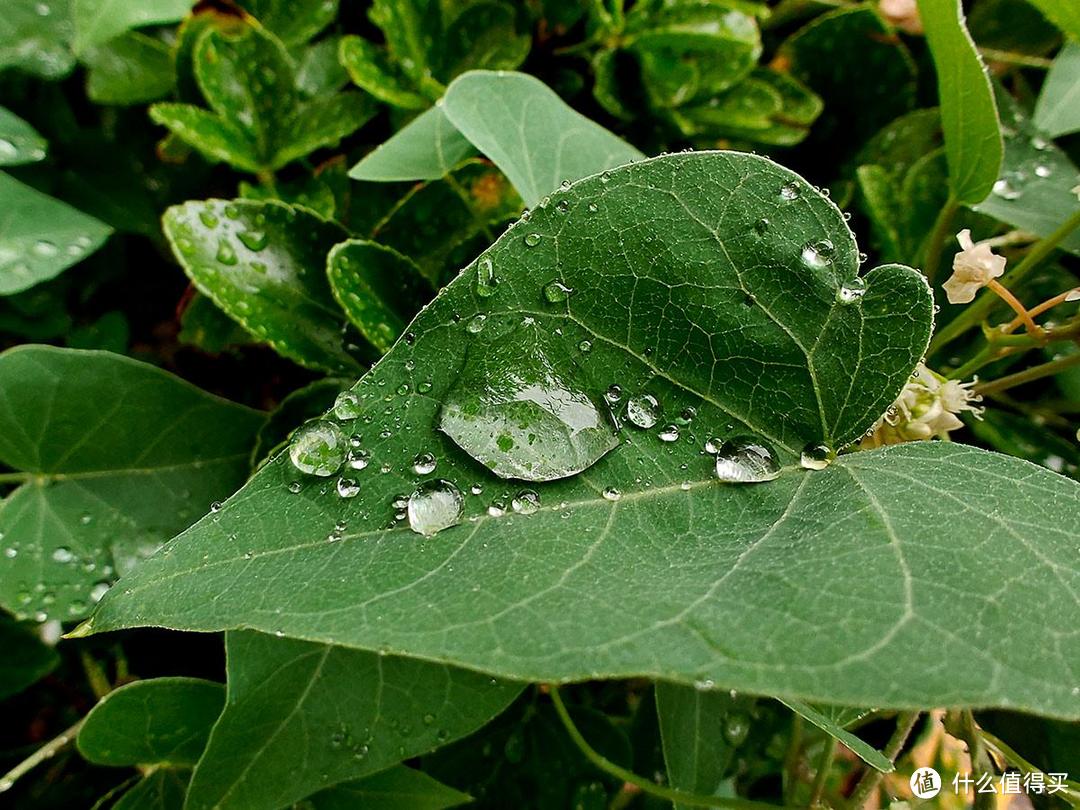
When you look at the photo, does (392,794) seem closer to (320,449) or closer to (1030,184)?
(320,449)

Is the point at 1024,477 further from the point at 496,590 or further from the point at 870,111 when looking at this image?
the point at 870,111

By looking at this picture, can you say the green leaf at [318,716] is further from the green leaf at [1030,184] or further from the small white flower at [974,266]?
the green leaf at [1030,184]

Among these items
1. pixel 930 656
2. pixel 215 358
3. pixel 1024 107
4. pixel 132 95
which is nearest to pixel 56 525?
pixel 215 358

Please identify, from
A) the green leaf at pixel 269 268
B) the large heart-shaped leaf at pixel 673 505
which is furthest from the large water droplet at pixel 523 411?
the green leaf at pixel 269 268

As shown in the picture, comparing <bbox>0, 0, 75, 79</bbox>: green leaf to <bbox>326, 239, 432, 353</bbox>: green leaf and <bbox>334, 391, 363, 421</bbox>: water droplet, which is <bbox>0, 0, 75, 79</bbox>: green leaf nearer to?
<bbox>326, 239, 432, 353</bbox>: green leaf

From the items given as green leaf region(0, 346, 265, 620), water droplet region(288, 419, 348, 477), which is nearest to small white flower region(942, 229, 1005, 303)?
water droplet region(288, 419, 348, 477)

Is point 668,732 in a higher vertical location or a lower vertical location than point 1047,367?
lower

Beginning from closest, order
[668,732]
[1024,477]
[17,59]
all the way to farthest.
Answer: [1024,477]
[668,732]
[17,59]
